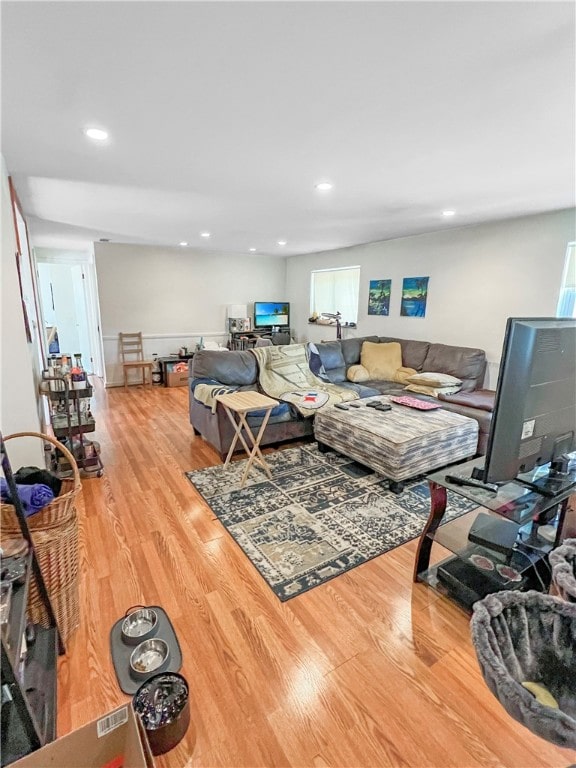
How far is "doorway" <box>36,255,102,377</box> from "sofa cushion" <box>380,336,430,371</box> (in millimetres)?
5538

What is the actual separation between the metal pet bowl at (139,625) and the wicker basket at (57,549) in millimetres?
234

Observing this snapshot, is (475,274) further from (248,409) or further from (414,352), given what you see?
(248,409)

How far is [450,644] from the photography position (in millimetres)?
1547

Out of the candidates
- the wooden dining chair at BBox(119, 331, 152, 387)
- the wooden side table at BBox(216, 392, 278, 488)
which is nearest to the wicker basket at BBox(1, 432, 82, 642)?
the wooden side table at BBox(216, 392, 278, 488)

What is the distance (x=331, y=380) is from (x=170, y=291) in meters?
3.68

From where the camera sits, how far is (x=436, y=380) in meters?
4.11

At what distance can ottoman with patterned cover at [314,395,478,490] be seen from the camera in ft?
8.86

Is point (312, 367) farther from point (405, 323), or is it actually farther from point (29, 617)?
point (29, 617)

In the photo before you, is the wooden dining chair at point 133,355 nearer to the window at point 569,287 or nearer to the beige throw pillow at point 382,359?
the beige throw pillow at point 382,359

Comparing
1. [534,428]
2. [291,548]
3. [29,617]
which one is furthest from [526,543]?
[29,617]

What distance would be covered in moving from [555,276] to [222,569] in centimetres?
407

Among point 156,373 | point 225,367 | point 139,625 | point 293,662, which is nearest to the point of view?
point 293,662

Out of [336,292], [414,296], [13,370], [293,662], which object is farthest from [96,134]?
[336,292]

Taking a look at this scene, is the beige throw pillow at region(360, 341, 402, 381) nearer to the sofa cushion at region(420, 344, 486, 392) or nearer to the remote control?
the sofa cushion at region(420, 344, 486, 392)
